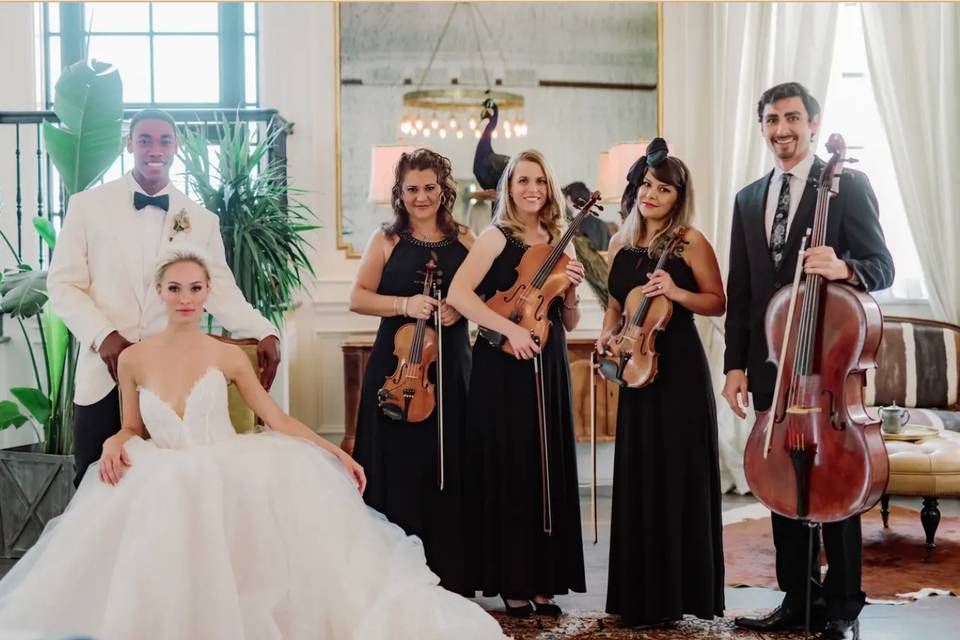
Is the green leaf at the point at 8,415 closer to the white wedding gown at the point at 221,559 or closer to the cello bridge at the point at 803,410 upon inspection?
the white wedding gown at the point at 221,559

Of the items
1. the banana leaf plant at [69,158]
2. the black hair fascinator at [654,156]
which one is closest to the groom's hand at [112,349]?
the banana leaf plant at [69,158]

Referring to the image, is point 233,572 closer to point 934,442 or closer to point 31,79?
point 934,442

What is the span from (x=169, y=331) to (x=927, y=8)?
438 centimetres

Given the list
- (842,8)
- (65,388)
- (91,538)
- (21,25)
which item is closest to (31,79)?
(21,25)

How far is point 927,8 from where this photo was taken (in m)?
5.30

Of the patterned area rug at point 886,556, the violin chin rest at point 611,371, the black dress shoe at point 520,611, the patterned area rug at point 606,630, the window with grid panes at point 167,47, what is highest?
the window with grid panes at point 167,47

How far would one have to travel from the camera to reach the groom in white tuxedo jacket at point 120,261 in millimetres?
2924

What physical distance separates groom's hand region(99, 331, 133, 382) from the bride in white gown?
85 mm

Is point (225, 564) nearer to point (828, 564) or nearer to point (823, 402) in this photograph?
point (823, 402)

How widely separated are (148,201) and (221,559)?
1.18 meters

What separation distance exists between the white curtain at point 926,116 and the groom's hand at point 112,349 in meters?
4.19

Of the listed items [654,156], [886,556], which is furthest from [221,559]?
[886,556]

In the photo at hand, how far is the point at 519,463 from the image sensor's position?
313cm

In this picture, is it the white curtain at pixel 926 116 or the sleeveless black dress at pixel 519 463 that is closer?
the sleeveless black dress at pixel 519 463
